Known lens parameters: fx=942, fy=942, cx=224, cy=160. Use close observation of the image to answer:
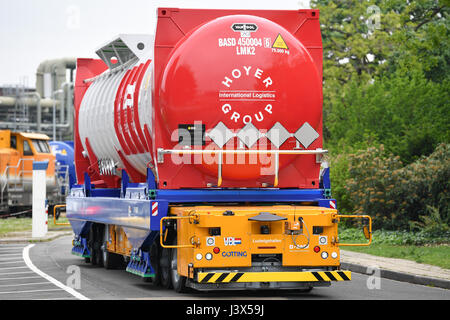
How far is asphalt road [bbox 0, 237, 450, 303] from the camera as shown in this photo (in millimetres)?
14070

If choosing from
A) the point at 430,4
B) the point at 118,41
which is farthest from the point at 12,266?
the point at 430,4

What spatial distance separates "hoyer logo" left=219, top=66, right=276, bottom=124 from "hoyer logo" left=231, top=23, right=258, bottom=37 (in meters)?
0.57

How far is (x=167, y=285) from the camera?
49.7 ft

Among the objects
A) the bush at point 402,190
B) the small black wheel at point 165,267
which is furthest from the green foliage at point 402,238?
the small black wheel at point 165,267

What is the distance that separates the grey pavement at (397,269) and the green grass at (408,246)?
0.31 metres

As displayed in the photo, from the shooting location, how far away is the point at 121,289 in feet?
50.4

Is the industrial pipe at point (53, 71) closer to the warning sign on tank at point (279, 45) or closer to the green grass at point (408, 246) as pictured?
the green grass at point (408, 246)

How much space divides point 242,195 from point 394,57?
89.1ft

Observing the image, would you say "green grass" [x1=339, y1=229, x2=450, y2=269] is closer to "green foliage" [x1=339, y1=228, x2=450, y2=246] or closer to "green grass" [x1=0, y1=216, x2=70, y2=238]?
"green foliage" [x1=339, y1=228, x2=450, y2=246]

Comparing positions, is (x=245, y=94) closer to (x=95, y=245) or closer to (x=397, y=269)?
(x=397, y=269)

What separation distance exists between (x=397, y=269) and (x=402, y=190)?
7.84 meters

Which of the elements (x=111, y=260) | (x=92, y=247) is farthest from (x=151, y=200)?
(x=92, y=247)

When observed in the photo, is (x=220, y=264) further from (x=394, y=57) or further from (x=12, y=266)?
(x=394, y=57)

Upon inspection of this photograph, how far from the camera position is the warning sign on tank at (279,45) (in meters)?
14.4
